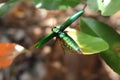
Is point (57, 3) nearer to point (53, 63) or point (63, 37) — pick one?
point (63, 37)

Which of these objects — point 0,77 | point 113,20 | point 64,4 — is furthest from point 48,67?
point 64,4

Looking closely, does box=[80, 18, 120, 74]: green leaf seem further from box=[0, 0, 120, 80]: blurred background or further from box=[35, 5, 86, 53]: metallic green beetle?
box=[0, 0, 120, 80]: blurred background

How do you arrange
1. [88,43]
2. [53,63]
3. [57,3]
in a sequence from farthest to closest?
[53,63] < [57,3] < [88,43]

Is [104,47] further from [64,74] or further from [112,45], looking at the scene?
[64,74]

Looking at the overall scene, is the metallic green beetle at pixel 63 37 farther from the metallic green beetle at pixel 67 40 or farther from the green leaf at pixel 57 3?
the green leaf at pixel 57 3

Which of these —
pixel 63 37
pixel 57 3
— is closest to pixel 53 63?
pixel 57 3

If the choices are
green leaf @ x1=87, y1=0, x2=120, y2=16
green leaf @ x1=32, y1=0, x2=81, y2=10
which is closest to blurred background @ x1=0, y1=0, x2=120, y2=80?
green leaf @ x1=32, y1=0, x2=81, y2=10
